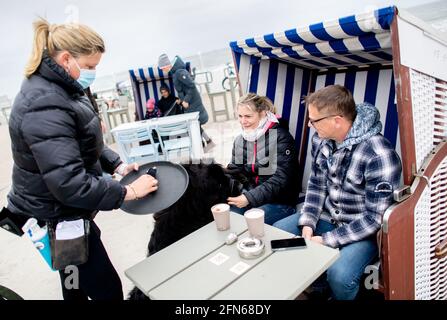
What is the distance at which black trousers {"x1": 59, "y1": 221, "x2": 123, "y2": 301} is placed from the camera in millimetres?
1522

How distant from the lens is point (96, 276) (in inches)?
60.7

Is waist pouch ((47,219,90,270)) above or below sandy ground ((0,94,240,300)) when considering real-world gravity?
above

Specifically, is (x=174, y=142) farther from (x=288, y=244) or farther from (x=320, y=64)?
(x=288, y=244)

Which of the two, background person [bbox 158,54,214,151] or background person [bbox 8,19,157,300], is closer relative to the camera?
background person [bbox 8,19,157,300]

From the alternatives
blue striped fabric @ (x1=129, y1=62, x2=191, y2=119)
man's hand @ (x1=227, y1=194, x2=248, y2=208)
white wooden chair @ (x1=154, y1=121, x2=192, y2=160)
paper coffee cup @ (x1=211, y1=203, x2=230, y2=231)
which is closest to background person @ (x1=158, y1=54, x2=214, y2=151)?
blue striped fabric @ (x1=129, y1=62, x2=191, y2=119)

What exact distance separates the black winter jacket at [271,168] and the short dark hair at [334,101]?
648 millimetres

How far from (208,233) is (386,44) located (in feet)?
4.19

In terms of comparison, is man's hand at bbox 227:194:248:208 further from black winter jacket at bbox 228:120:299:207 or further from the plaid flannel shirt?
the plaid flannel shirt

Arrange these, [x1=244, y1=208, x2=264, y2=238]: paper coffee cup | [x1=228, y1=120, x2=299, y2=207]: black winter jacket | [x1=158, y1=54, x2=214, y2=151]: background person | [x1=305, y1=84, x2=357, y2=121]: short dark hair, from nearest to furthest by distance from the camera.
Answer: [x1=244, y1=208, x2=264, y2=238]: paper coffee cup → [x1=305, y1=84, x2=357, y2=121]: short dark hair → [x1=228, y1=120, x2=299, y2=207]: black winter jacket → [x1=158, y1=54, x2=214, y2=151]: background person

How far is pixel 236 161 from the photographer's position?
2.56 metres

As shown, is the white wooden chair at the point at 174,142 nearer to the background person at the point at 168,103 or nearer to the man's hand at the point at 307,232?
the background person at the point at 168,103

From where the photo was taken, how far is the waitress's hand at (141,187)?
141 cm

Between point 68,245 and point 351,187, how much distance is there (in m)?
1.50

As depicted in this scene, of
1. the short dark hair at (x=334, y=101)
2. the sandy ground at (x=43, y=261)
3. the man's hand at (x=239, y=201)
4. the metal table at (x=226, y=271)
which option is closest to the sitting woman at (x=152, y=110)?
the sandy ground at (x=43, y=261)
